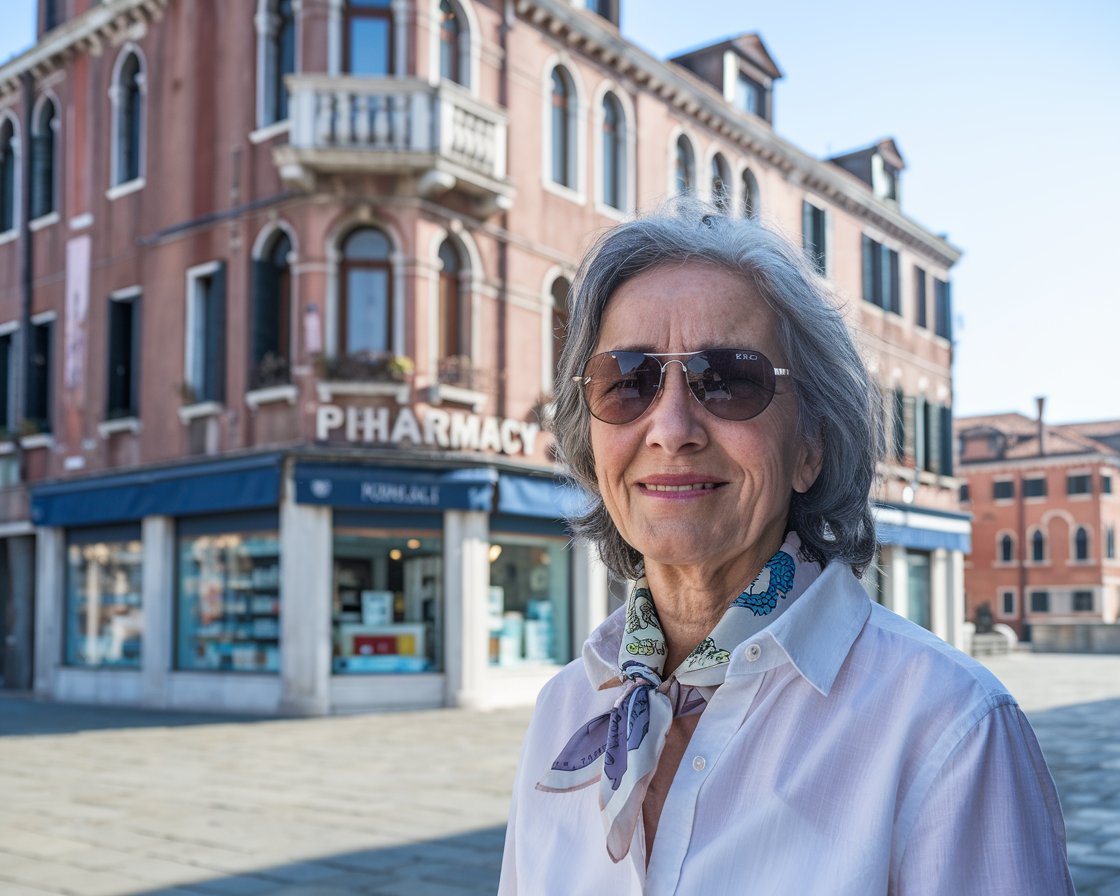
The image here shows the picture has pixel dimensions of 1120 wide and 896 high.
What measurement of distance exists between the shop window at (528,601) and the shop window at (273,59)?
6486 millimetres

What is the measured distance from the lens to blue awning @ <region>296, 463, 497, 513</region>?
15789 millimetres

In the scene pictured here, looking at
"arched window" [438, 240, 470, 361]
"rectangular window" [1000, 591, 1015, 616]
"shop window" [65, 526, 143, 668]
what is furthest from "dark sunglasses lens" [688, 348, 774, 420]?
"rectangular window" [1000, 591, 1015, 616]

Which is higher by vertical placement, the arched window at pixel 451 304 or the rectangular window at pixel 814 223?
the rectangular window at pixel 814 223

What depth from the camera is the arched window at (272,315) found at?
16625 millimetres

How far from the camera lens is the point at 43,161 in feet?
68.9

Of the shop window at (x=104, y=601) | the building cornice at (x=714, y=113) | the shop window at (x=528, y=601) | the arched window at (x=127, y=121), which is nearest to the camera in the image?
the shop window at (x=528, y=601)

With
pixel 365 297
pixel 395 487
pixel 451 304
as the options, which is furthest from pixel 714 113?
pixel 395 487

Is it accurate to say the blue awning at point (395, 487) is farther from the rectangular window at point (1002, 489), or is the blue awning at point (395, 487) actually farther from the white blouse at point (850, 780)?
the rectangular window at point (1002, 489)

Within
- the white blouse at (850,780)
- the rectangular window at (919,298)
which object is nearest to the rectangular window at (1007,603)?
the rectangular window at (919,298)

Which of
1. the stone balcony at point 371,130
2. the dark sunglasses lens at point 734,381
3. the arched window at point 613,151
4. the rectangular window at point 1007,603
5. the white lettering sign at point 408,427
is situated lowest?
the rectangular window at point 1007,603

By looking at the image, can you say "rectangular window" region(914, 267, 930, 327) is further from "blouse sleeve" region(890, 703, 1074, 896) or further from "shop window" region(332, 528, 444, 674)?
"blouse sleeve" region(890, 703, 1074, 896)

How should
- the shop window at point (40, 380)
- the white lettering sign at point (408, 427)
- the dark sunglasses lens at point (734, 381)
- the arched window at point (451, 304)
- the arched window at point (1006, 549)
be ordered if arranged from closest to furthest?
1. the dark sunglasses lens at point (734, 381)
2. the white lettering sign at point (408, 427)
3. the arched window at point (451, 304)
4. the shop window at point (40, 380)
5. the arched window at point (1006, 549)

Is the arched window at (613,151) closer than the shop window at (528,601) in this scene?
No

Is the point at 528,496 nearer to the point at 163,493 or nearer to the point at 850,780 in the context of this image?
the point at 163,493
